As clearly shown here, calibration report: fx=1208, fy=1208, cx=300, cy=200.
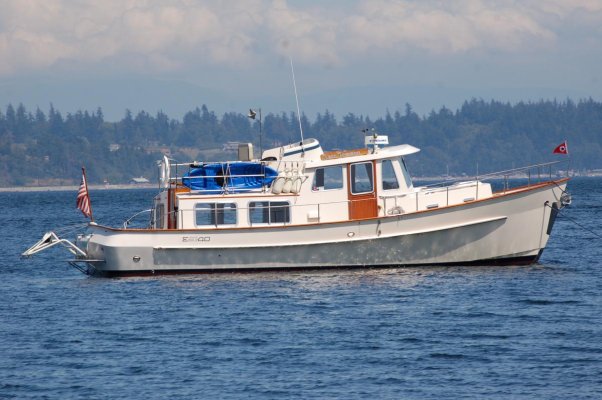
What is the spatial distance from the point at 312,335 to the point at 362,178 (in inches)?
391

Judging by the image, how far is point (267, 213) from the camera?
3706cm

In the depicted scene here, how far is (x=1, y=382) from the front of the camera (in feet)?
79.8

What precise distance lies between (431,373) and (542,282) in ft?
39.5

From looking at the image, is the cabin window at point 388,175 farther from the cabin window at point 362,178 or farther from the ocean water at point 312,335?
the ocean water at point 312,335

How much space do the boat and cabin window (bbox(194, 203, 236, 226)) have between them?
3cm

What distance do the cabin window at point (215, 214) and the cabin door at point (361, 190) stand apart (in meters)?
3.65

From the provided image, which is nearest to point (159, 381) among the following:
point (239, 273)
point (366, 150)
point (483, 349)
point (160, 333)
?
point (160, 333)

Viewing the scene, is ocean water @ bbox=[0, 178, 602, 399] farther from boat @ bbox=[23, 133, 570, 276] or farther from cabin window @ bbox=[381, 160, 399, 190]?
cabin window @ bbox=[381, 160, 399, 190]

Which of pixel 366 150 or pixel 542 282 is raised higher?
pixel 366 150

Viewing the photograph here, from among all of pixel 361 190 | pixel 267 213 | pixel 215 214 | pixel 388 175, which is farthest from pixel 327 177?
pixel 215 214

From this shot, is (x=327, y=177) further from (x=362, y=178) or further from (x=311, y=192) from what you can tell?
(x=362, y=178)

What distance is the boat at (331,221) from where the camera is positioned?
3631 cm

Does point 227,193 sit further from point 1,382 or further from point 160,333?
point 1,382

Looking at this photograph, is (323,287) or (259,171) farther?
(259,171)
